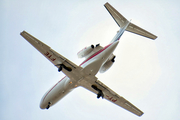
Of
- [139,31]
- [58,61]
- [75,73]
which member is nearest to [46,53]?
[58,61]

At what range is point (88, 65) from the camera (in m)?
20.8

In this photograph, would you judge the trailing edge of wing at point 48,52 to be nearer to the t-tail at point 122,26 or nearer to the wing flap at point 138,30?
the t-tail at point 122,26

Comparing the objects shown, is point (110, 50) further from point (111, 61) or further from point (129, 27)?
point (129, 27)

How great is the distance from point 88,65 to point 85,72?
0.88m

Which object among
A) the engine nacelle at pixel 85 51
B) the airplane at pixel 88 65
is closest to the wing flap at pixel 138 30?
the airplane at pixel 88 65

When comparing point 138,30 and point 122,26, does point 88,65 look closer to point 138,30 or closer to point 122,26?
point 122,26

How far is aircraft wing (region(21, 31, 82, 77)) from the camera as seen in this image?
20422mm

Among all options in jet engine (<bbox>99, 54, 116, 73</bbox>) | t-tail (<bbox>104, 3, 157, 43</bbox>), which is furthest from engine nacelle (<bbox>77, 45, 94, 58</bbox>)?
t-tail (<bbox>104, 3, 157, 43</bbox>)

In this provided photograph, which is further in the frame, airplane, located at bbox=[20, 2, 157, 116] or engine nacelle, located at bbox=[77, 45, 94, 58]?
engine nacelle, located at bbox=[77, 45, 94, 58]

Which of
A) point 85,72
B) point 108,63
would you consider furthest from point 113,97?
point 85,72

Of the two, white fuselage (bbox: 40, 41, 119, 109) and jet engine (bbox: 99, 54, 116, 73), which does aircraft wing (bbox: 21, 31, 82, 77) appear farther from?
jet engine (bbox: 99, 54, 116, 73)

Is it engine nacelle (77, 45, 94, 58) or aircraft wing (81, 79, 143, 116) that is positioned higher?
engine nacelle (77, 45, 94, 58)

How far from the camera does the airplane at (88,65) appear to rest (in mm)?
20594

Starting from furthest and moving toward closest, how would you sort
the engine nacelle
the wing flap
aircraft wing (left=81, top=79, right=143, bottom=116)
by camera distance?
aircraft wing (left=81, top=79, right=143, bottom=116) → the wing flap → the engine nacelle
